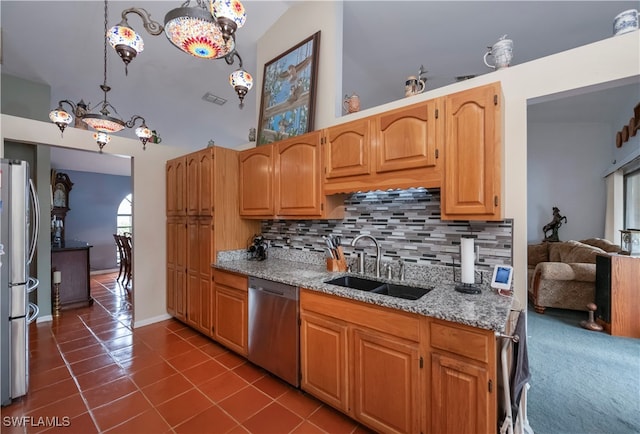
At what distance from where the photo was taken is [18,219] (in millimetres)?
1923

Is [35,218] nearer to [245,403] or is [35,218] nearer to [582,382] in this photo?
[245,403]

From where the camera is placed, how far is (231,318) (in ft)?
8.38

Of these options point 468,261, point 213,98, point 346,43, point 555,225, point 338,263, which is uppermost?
point 346,43

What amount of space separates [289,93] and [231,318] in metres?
2.43

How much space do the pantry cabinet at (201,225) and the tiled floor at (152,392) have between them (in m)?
0.41

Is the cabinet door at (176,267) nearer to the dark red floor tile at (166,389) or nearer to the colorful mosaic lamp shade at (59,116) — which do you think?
the dark red floor tile at (166,389)

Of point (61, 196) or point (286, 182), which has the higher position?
point (61, 196)

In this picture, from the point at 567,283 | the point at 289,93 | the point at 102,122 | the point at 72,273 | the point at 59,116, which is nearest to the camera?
the point at 102,122

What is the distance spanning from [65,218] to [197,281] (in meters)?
5.96

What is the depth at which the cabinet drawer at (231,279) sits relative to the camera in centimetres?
242

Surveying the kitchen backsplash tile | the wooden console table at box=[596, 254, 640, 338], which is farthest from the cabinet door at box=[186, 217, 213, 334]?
the wooden console table at box=[596, 254, 640, 338]

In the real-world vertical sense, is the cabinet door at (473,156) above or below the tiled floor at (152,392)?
above

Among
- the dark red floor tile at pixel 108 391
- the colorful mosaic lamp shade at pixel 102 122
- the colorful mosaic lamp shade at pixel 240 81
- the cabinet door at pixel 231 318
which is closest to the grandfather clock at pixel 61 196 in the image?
the colorful mosaic lamp shade at pixel 102 122

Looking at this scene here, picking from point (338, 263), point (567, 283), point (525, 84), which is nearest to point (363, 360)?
point (338, 263)
